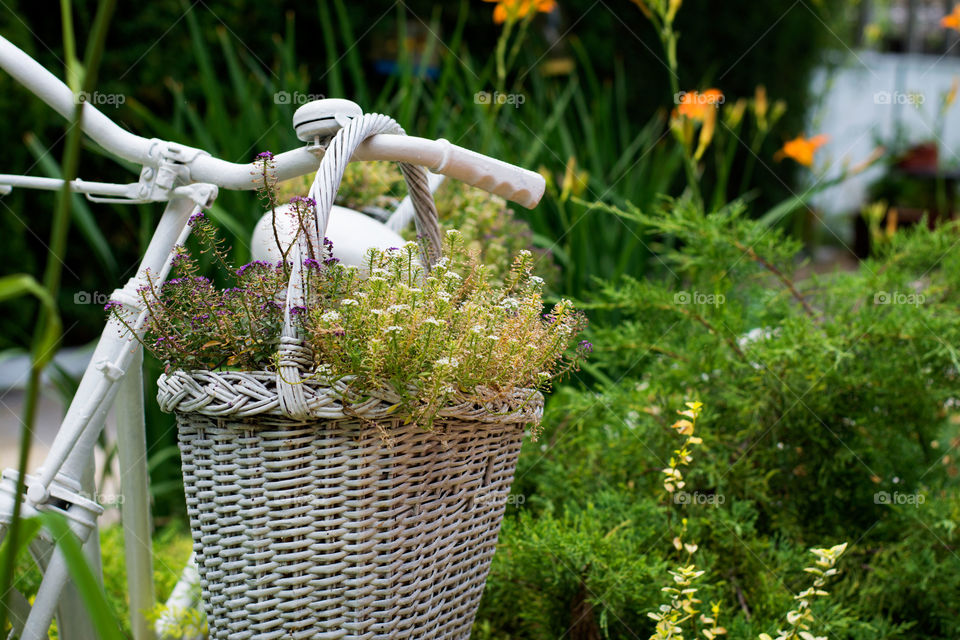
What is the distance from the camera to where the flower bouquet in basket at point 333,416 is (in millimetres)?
967

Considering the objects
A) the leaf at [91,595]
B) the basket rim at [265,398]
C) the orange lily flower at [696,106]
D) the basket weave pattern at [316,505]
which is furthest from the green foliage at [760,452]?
the leaf at [91,595]

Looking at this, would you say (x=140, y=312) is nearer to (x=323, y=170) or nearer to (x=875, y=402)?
(x=323, y=170)

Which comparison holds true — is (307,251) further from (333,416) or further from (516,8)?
(516,8)

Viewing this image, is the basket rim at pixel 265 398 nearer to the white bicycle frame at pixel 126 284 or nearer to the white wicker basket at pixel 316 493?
the white wicker basket at pixel 316 493

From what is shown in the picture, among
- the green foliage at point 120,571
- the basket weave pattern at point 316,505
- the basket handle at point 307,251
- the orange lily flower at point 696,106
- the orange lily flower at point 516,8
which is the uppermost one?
the orange lily flower at point 516,8

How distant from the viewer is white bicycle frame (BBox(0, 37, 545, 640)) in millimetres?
1083

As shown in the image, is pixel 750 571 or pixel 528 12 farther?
pixel 528 12

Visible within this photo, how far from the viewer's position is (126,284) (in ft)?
3.67

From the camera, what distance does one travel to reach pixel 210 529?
1051mm

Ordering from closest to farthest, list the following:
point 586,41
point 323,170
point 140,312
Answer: point 323,170 → point 140,312 → point 586,41

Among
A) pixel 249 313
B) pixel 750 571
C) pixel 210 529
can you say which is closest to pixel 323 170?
pixel 249 313

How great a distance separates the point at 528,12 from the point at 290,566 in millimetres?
1585

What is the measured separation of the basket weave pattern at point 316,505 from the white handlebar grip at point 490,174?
30 centimetres

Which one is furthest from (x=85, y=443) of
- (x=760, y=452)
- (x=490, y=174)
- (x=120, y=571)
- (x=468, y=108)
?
(x=468, y=108)
